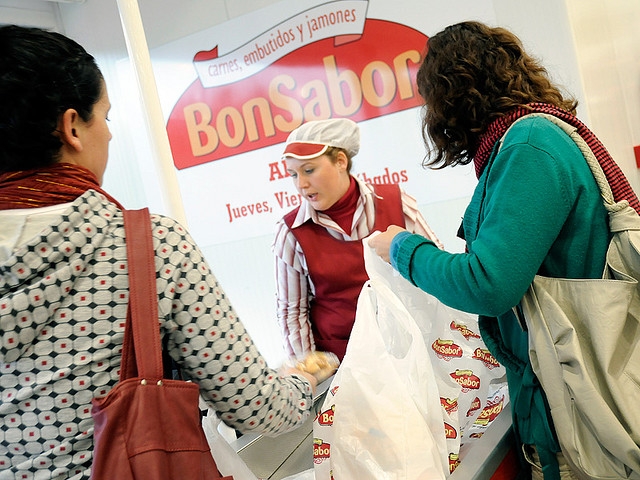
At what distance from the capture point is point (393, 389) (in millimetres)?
1311

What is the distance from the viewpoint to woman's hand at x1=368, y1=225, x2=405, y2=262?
136 cm

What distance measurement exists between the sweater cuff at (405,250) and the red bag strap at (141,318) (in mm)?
518

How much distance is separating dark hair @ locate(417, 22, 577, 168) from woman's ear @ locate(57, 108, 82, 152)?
71cm

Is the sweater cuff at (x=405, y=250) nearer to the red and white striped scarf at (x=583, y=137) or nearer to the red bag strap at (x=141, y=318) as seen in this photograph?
the red and white striped scarf at (x=583, y=137)

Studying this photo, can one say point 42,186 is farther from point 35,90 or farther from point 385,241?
point 385,241

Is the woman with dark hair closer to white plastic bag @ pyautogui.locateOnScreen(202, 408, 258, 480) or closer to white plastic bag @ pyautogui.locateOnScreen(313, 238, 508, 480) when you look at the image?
white plastic bag @ pyautogui.locateOnScreen(202, 408, 258, 480)

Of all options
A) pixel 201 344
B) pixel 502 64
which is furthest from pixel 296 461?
pixel 502 64

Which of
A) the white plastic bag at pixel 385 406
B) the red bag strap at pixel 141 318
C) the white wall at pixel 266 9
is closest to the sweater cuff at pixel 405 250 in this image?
the white plastic bag at pixel 385 406

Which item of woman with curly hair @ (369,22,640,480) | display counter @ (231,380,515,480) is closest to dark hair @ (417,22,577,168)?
woman with curly hair @ (369,22,640,480)

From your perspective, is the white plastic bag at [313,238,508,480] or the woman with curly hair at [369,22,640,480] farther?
the white plastic bag at [313,238,508,480]

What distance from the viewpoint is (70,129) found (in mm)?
970

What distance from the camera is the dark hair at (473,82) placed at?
1.30 m

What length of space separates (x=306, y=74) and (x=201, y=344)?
3.06 meters

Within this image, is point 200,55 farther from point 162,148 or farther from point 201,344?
point 201,344
